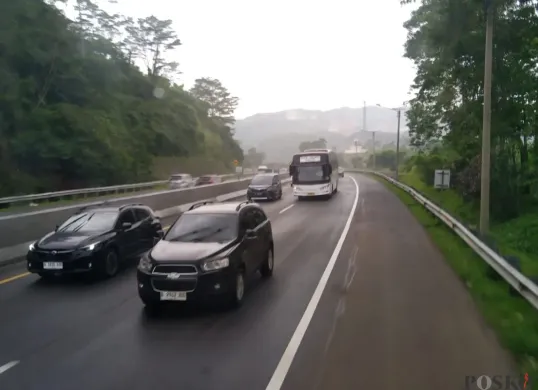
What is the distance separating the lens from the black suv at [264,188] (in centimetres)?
3531

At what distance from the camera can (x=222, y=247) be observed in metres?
9.91

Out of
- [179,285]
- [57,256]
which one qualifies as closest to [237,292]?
[179,285]

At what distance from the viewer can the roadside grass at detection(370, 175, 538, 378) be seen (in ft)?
23.9

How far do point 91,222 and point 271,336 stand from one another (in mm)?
7004

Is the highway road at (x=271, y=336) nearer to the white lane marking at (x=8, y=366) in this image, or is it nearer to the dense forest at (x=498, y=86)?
the white lane marking at (x=8, y=366)

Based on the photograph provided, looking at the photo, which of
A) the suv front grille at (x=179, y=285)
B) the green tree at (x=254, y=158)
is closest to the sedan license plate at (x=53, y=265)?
the suv front grille at (x=179, y=285)

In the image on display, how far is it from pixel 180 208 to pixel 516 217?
14752 millimetres

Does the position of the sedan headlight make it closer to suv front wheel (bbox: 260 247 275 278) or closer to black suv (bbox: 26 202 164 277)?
suv front wheel (bbox: 260 247 275 278)

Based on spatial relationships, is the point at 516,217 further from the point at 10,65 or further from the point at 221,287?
the point at 10,65

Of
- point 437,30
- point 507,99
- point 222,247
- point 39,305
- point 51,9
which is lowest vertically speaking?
point 39,305

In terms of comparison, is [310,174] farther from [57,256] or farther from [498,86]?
[57,256]

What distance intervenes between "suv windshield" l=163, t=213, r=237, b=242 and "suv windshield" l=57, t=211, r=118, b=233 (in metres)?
2.70

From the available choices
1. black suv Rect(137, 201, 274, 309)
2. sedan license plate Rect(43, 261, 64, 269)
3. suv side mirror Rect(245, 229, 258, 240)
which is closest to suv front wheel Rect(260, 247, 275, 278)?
black suv Rect(137, 201, 274, 309)

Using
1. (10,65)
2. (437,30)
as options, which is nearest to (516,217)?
(437,30)
